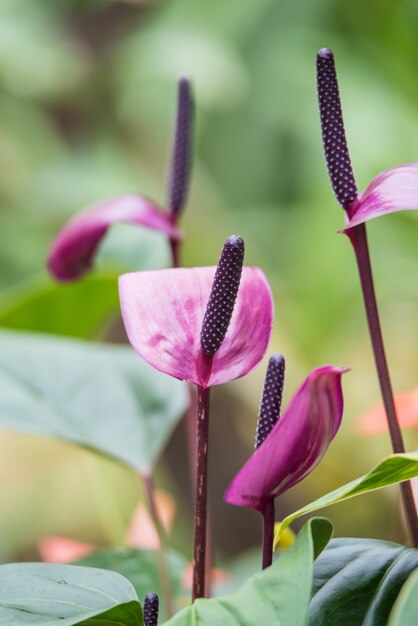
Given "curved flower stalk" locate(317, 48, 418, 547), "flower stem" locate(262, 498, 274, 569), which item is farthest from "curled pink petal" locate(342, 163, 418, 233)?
"flower stem" locate(262, 498, 274, 569)

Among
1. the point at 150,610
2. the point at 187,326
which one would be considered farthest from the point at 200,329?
the point at 150,610

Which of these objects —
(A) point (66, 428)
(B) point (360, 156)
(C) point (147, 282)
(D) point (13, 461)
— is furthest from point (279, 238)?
(C) point (147, 282)

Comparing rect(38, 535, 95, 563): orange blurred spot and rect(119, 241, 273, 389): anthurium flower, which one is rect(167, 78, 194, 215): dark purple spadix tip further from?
rect(38, 535, 95, 563): orange blurred spot

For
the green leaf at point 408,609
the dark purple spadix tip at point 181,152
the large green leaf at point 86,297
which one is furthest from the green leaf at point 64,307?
the green leaf at point 408,609

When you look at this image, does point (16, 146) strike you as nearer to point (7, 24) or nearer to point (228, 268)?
point (7, 24)

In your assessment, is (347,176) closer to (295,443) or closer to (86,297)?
(295,443)

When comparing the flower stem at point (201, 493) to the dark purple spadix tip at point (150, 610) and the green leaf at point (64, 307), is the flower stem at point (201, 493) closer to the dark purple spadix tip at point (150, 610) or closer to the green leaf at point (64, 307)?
the dark purple spadix tip at point (150, 610)
